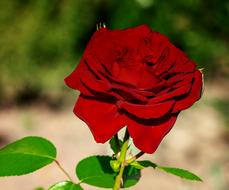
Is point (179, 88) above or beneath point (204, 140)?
above

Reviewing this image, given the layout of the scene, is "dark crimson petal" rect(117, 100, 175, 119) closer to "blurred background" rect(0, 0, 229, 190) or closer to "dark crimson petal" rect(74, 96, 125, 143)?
"dark crimson petal" rect(74, 96, 125, 143)

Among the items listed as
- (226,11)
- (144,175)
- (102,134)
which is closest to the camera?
(102,134)

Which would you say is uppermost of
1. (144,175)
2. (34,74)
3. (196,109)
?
(34,74)

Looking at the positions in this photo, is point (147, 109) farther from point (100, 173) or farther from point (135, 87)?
point (100, 173)

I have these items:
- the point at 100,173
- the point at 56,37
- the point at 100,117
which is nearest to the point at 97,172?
the point at 100,173

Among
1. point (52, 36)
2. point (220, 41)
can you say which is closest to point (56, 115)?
point (52, 36)

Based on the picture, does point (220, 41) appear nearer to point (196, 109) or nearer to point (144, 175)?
point (196, 109)

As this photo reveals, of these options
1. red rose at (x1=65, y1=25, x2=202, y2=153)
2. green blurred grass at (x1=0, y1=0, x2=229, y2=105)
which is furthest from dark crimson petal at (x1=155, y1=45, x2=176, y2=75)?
green blurred grass at (x1=0, y1=0, x2=229, y2=105)
